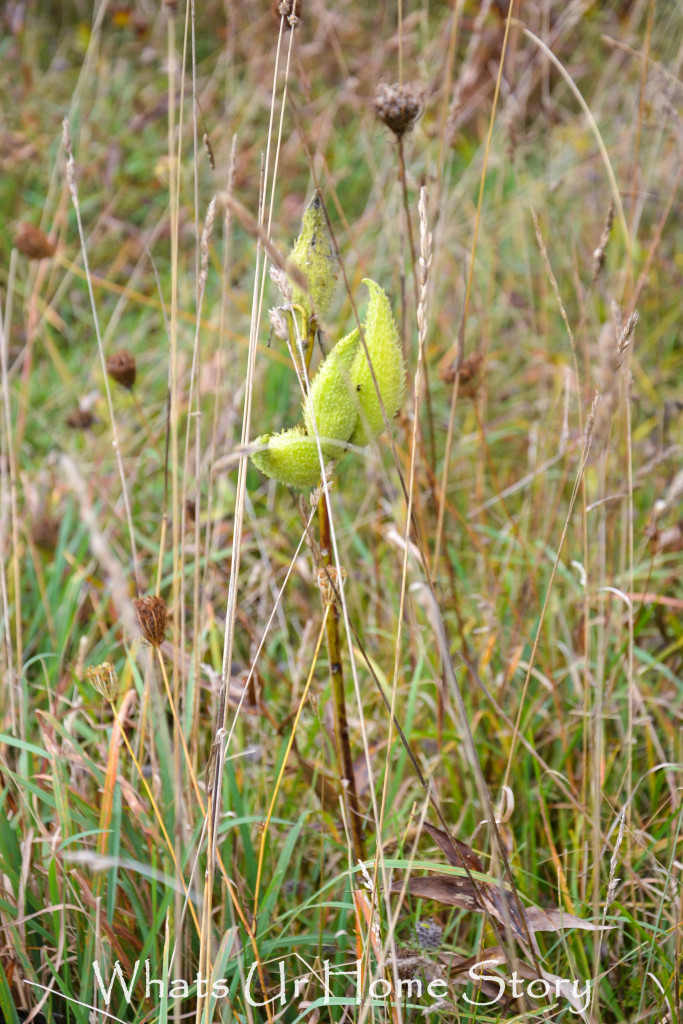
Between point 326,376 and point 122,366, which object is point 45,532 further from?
point 326,376

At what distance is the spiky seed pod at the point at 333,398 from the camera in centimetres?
89

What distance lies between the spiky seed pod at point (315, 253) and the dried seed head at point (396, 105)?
245 mm

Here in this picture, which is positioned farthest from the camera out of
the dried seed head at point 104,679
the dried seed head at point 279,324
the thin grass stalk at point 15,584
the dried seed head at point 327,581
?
the thin grass stalk at point 15,584

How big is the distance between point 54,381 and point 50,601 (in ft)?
3.48

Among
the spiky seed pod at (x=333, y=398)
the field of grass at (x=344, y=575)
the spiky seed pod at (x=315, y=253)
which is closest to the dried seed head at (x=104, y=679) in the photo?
the field of grass at (x=344, y=575)

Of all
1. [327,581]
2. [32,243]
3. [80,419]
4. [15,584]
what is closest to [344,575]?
[327,581]

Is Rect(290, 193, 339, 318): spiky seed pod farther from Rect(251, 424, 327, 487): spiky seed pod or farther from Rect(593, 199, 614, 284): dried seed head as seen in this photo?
Rect(593, 199, 614, 284): dried seed head

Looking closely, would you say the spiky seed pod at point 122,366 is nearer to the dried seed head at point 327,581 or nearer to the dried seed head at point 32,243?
the dried seed head at point 32,243

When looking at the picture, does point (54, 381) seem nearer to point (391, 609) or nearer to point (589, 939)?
point (391, 609)

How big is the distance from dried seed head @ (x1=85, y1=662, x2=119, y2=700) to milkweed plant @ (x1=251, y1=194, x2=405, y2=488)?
371 millimetres

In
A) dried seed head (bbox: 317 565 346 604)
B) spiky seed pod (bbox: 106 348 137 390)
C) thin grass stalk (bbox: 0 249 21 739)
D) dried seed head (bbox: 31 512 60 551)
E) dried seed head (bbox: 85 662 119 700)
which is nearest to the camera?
dried seed head (bbox: 317 565 346 604)

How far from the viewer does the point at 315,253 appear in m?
0.94

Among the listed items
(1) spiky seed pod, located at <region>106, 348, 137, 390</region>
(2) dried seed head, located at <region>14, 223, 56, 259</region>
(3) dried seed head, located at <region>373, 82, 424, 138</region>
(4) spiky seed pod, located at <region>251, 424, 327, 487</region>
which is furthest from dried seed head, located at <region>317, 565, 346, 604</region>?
(2) dried seed head, located at <region>14, 223, 56, 259</region>

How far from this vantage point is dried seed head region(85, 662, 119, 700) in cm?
106
